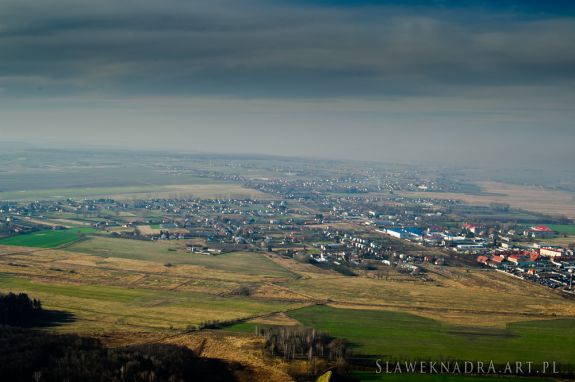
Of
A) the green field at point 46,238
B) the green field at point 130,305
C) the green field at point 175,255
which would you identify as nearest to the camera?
the green field at point 130,305

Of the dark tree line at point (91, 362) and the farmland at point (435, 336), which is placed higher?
the dark tree line at point (91, 362)

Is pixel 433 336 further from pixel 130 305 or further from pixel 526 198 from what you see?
pixel 526 198

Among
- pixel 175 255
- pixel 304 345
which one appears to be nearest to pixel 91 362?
pixel 304 345

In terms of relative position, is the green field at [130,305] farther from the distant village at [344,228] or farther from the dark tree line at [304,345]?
the distant village at [344,228]

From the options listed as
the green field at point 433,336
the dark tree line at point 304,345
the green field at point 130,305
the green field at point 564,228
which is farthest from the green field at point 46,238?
the green field at point 564,228

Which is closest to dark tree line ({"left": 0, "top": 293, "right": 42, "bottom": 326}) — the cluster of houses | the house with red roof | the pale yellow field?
the cluster of houses

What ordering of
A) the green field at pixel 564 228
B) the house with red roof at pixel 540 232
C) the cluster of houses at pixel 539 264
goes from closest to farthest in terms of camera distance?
the cluster of houses at pixel 539 264 → the house with red roof at pixel 540 232 → the green field at pixel 564 228

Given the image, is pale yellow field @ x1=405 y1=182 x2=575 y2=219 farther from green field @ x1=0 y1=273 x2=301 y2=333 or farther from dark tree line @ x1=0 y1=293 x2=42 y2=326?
dark tree line @ x1=0 y1=293 x2=42 y2=326

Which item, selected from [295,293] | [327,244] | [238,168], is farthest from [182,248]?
[238,168]
